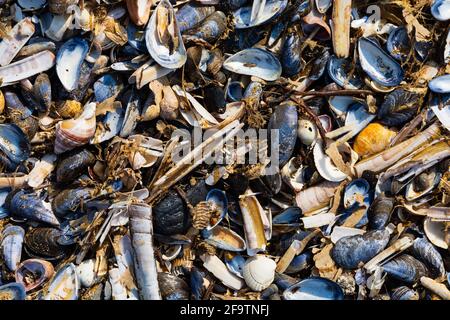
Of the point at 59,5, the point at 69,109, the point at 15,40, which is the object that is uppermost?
the point at 59,5

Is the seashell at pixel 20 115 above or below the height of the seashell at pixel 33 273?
above

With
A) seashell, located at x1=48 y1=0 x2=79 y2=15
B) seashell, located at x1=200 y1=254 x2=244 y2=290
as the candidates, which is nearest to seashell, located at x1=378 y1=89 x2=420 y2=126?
seashell, located at x1=200 y1=254 x2=244 y2=290

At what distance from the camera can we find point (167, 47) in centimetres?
396

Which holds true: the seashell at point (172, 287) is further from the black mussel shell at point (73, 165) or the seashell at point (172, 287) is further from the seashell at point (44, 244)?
the black mussel shell at point (73, 165)

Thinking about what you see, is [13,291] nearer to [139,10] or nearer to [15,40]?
[15,40]

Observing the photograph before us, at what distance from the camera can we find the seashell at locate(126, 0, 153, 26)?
3.93 metres

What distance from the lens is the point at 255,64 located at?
4117 mm

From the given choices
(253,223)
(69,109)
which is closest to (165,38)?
(69,109)

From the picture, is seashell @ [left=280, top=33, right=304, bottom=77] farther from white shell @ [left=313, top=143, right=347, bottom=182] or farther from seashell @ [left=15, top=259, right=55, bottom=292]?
seashell @ [left=15, top=259, right=55, bottom=292]

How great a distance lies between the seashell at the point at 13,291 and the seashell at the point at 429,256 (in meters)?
2.19

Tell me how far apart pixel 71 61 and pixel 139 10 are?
1.58 feet

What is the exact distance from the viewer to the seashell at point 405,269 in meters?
3.97

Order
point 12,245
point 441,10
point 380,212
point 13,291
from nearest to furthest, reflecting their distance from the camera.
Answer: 1. point 13,291
2. point 12,245
3. point 380,212
4. point 441,10

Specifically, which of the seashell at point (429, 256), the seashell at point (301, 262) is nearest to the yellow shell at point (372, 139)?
the seashell at point (429, 256)
